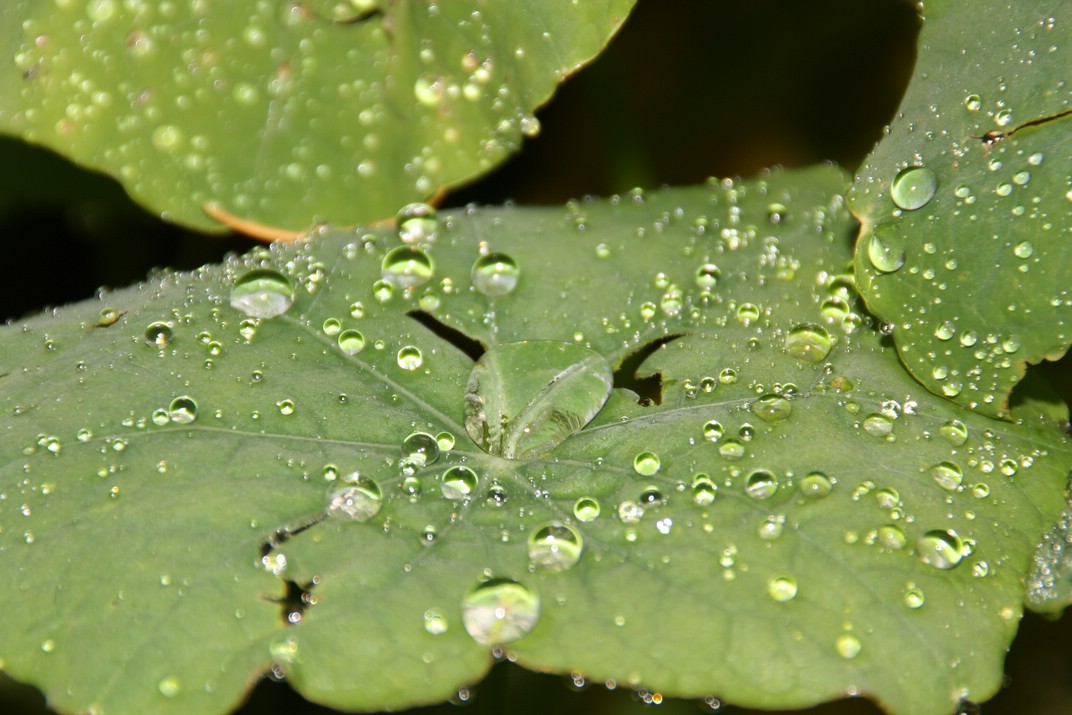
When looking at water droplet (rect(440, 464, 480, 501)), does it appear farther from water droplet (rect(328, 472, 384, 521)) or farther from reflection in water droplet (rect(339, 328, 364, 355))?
reflection in water droplet (rect(339, 328, 364, 355))

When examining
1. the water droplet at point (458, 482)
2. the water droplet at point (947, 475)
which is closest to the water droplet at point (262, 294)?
the water droplet at point (458, 482)

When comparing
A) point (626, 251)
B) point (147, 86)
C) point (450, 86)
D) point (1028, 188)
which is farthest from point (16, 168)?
point (1028, 188)

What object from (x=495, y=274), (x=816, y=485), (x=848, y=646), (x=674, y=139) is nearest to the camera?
(x=848, y=646)

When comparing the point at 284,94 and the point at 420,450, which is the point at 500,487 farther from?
the point at 284,94

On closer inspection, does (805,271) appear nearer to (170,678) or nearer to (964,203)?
(964,203)

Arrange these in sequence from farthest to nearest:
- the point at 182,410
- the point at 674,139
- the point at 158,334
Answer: the point at 674,139, the point at 158,334, the point at 182,410

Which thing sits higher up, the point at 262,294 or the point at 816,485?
the point at 816,485

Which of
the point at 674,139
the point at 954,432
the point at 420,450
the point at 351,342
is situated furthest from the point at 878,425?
the point at 674,139
